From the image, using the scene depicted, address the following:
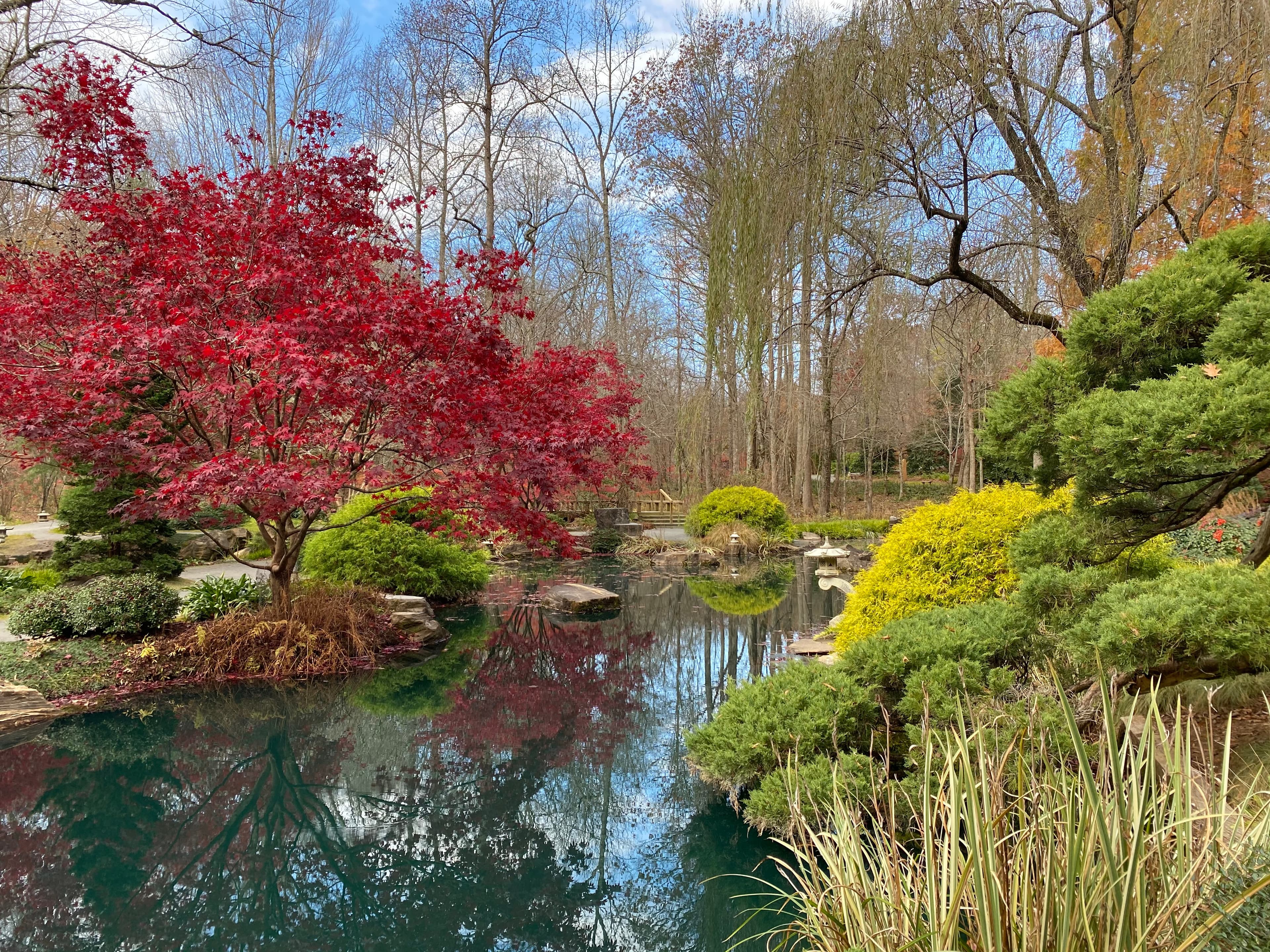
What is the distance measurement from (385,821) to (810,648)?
4.16 metres

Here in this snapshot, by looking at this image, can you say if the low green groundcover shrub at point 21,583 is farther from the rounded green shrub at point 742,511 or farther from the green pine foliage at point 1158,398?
the rounded green shrub at point 742,511

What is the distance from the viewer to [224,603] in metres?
6.86

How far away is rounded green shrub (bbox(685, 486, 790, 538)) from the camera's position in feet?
49.8

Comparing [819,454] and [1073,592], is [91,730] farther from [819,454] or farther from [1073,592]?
[819,454]

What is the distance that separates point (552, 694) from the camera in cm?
587

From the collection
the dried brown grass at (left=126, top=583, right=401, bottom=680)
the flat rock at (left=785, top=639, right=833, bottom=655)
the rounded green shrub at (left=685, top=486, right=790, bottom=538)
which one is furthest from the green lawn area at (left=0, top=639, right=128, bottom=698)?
the rounded green shrub at (left=685, top=486, right=790, bottom=538)

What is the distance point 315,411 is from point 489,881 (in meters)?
4.61

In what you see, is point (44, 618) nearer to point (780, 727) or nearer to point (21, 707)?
point (21, 707)

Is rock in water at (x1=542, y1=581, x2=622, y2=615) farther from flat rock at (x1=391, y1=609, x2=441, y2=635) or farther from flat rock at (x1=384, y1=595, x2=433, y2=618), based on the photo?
flat rock at (x1=391, y1=609, x2=441, y2=635)

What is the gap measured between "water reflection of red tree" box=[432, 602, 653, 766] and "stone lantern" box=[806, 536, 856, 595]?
282cm

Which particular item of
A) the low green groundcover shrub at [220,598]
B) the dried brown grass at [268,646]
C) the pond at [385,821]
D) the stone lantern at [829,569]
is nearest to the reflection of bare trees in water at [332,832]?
the pond at [385,821]

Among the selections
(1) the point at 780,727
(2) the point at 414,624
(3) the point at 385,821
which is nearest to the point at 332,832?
(3) the point at 385,821

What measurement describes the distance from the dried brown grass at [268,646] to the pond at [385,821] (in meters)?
0.32

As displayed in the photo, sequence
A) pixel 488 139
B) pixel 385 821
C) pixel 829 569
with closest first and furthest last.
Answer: pixel 385 821 < pixel 829 569 < pixel 488 139
